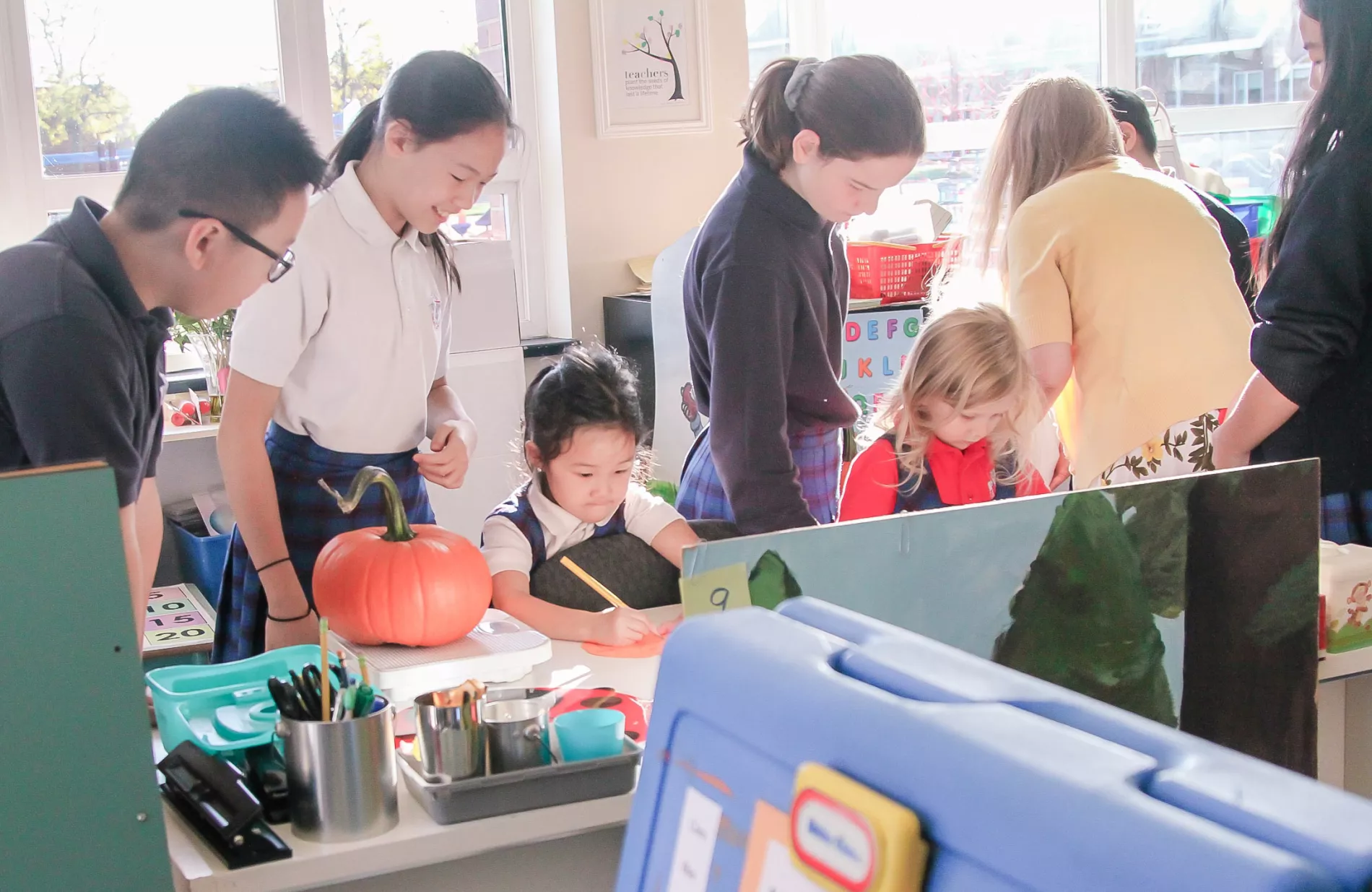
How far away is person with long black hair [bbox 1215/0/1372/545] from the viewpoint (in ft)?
5.58

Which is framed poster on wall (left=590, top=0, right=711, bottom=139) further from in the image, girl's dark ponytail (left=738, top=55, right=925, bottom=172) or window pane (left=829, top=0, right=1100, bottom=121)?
girl's dark ponytail (left=738, top=55, right=925, bottom=172)

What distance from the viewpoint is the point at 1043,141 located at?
2.17 metres

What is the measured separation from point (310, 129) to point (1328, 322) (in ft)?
6.58

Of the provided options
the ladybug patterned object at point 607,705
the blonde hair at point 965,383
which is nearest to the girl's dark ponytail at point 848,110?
the blonde hair at point 965,383

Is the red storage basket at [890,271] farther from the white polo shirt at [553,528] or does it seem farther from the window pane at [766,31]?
the white polo shirt at [553,528]

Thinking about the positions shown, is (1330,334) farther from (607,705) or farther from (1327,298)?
(607,705)

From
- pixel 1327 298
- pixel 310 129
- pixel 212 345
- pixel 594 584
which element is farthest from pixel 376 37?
pixel 1327 298

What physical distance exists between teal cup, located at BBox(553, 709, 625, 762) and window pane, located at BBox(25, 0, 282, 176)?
249cm

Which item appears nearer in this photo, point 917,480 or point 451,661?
point 451,661

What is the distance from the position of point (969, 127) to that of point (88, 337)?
3.70 meters

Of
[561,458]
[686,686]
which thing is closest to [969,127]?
[561,458]

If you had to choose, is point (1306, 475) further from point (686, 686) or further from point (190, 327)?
point (190, 327)

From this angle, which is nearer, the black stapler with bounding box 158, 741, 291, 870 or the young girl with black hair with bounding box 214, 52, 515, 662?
the black stapler with bounding box 158, 741, 291, 870

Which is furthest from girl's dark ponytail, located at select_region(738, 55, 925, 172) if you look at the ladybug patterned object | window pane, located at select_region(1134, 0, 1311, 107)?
window pane, located at select_region(1134, 0, 1311, 107)
